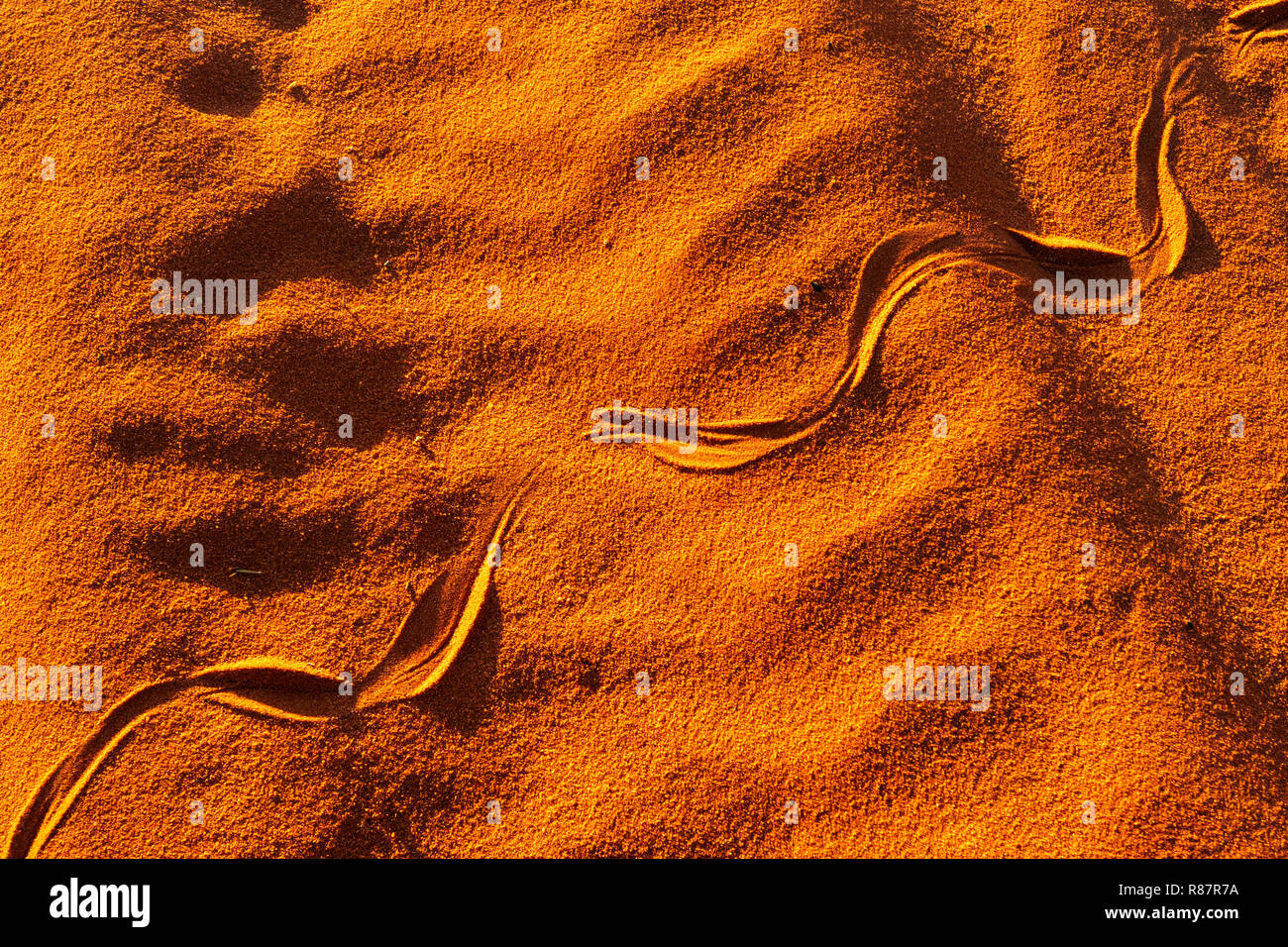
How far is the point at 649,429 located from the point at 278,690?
59.8 inches

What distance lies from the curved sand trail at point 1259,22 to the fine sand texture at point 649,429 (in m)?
0.02

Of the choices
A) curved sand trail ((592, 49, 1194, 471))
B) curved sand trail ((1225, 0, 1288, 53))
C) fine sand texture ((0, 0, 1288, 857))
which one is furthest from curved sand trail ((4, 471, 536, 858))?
curved sand trail ((1225, 0, 1288, 53))

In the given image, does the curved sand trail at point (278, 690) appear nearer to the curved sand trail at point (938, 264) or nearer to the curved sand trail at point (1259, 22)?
the curved sand trail at point (938, 264)

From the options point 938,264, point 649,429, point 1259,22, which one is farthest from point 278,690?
point 1259,22

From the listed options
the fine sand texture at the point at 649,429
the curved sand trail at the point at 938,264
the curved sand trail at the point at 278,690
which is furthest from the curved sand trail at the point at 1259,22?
the curved sand trail at the point at 278,690

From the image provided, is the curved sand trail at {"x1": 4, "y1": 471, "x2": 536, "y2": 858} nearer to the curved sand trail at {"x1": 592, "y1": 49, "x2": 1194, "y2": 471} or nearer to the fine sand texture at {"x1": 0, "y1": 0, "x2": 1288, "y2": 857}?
the fine sand texture at {"x1": 0, "y1": 0, "x2": 1288, "y2": 857}

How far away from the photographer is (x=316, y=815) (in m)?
2.51

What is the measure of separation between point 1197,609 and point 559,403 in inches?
87.1

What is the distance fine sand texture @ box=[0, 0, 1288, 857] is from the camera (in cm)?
250

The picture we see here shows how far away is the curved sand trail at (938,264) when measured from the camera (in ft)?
8.93

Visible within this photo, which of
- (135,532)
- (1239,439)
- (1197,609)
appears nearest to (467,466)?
(135,532)

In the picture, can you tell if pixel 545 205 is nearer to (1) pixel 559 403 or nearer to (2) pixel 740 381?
(1) pixel 559 403

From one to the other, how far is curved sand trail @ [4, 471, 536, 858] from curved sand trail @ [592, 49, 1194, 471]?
0.86m

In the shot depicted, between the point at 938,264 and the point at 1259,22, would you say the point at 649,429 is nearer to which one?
the point at 938,264
